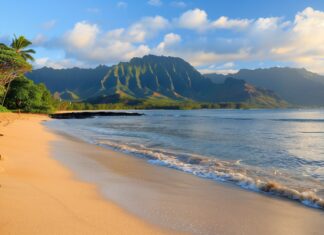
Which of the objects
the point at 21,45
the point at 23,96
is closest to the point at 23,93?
the point at 23,96

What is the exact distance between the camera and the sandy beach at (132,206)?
20.1ft

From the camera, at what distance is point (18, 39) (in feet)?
208

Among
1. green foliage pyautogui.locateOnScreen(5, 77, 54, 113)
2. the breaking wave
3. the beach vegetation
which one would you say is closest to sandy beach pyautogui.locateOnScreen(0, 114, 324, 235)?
the breaking wave

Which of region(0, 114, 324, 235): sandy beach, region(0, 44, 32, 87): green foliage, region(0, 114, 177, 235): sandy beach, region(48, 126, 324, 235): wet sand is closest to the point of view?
region(0, 114, 177, 235): sandy beach

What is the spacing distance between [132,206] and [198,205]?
1.96 meters

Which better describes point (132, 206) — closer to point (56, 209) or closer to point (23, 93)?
point (56, 209)

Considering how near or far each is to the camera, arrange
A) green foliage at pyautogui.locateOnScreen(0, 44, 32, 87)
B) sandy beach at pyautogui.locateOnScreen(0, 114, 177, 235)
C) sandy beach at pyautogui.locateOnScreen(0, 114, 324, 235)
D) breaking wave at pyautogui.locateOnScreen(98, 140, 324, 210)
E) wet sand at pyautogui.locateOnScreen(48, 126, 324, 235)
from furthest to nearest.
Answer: green foliage at pyautogui.locateOnScreen(0, 44, 32, 87) < breaking wave at pyautogui.locateOnScreen(98, 140, 324, 210) < wet sand at pyautogui.locateOnScreen(48, 126, 324, 235) < sandy beach at pyautogui.locateOnScreen(0, 114, 324, 235) < sandy beach at pyautogui.locateOnScreen(0, 114, 177, 235)

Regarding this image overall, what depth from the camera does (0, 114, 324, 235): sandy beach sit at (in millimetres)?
6141

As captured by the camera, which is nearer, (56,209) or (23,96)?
(56,209)

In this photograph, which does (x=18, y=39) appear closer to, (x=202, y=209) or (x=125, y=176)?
(x=125, y=176)

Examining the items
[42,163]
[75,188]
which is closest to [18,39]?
[42,163]

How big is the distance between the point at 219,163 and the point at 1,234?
12.8m

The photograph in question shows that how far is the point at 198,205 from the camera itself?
324 inches

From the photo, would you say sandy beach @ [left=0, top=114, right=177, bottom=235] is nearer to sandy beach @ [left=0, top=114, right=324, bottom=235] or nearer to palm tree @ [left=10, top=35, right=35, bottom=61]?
sandy beach @ [left=0, top=114, right=324, bottom=235]
